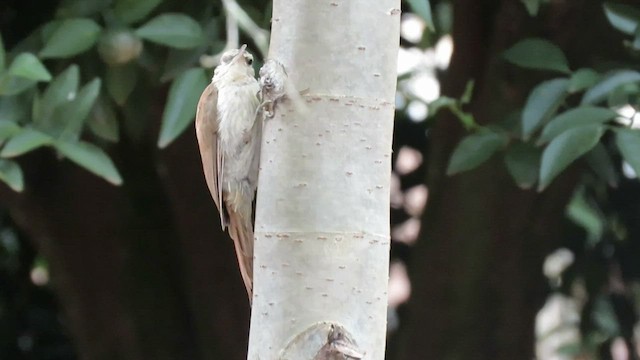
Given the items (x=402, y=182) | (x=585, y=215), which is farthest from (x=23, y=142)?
(x=585, y=215)

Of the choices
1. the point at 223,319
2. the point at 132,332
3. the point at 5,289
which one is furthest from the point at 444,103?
the point at 5,289

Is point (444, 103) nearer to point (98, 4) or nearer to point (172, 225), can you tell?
point (98, 4)

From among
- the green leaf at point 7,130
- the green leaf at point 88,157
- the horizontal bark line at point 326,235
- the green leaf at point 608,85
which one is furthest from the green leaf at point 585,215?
the horizontal bark line at point 326,235

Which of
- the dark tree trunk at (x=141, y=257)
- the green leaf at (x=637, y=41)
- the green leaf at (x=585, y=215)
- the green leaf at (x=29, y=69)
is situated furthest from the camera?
the green leaf at (x=585, y=215)

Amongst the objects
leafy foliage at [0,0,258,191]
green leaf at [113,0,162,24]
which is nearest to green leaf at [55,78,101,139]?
leafy foliage at [0,0,258,191]

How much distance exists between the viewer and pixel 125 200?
1.96 m

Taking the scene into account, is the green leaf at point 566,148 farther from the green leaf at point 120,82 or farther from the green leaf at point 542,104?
the green leaf at point 120,82

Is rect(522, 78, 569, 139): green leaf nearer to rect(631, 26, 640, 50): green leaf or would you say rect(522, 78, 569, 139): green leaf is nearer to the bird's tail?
rect(631, 26, 640, 50): green leaf

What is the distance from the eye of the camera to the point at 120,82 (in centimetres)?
132

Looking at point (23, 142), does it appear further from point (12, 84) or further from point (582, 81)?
point (582, 81)

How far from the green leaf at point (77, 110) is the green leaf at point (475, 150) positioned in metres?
0.50

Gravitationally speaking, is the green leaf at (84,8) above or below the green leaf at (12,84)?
above

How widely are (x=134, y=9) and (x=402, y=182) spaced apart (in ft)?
3.31

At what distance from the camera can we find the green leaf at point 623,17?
4.19 ft
